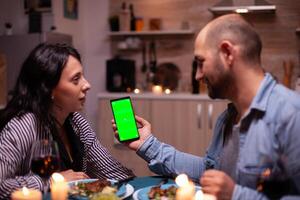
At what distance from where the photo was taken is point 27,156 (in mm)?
1812

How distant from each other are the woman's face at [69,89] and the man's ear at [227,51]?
82 centimetres

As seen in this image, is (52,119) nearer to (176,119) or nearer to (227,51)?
(227,51)

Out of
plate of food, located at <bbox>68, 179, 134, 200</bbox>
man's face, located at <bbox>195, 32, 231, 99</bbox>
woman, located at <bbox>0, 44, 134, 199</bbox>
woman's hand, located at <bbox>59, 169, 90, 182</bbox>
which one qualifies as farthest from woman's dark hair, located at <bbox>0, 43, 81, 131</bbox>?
man's face, located at <bbox>195, 32, 231, 99</bbox>

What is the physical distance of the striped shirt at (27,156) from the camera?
1.67 metres

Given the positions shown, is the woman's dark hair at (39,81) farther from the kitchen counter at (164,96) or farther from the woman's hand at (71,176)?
the kitchen counter at (164,96)

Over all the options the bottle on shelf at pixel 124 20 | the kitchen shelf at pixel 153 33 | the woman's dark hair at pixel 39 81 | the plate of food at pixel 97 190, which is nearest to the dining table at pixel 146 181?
the plate of food at pixel 97 190

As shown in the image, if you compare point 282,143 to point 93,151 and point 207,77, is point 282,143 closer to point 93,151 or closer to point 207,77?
point 207,77

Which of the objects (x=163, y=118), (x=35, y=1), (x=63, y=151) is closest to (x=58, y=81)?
(x=63, y=151)

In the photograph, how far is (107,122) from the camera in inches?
174

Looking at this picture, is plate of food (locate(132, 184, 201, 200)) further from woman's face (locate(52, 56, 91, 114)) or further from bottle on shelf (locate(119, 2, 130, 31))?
bottle on shelf (locate(119, 2, 130, 31))

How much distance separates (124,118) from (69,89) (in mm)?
401

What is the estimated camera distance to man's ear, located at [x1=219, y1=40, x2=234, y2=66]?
1.49 metres

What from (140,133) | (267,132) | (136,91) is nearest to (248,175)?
(267,132)

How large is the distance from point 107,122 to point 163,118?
587 millimetres
